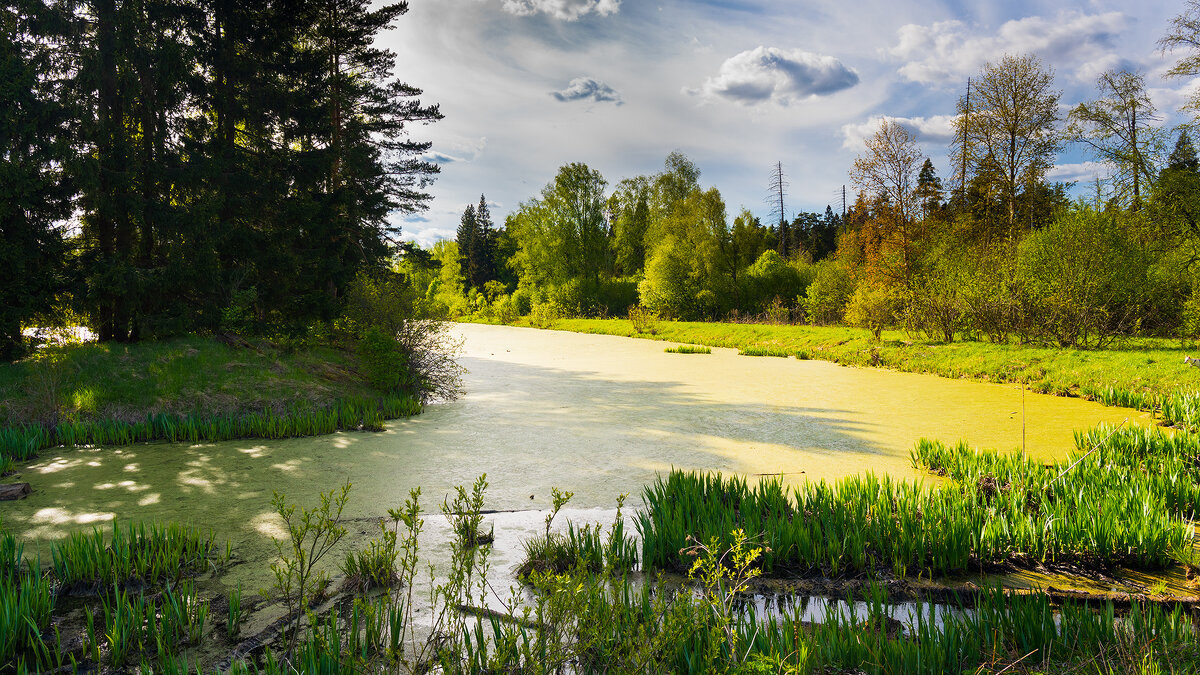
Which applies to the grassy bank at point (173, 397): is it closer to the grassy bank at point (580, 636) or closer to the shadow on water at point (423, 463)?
the shadow on water at point (423, 463)

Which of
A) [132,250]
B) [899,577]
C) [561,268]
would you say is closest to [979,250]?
[899,577]

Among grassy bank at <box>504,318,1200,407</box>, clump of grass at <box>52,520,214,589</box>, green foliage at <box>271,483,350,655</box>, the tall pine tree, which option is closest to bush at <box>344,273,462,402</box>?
the tall pine tree

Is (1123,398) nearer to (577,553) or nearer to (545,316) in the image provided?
(577,553)

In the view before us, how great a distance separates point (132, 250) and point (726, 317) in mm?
21479

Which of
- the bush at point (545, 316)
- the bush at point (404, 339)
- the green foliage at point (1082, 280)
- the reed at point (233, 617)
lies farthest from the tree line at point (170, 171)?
the bush at point (545, 316)

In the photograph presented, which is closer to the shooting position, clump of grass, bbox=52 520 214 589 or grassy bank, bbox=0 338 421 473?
clump of grass, bbox=52 520 214 589

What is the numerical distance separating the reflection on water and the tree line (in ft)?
11.3

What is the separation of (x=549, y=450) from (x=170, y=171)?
7.34m

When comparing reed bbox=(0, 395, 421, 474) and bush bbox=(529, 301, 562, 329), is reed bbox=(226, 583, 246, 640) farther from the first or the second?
bush bbox=(529, 301, 562, 329)

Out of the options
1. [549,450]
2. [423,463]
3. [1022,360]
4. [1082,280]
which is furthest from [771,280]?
[423,463]

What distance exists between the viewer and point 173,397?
7.05m

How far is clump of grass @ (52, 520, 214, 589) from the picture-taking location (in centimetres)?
281

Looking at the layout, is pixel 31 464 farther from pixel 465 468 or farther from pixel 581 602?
pixel 581 602

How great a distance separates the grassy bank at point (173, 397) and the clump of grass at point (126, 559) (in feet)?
10.2
